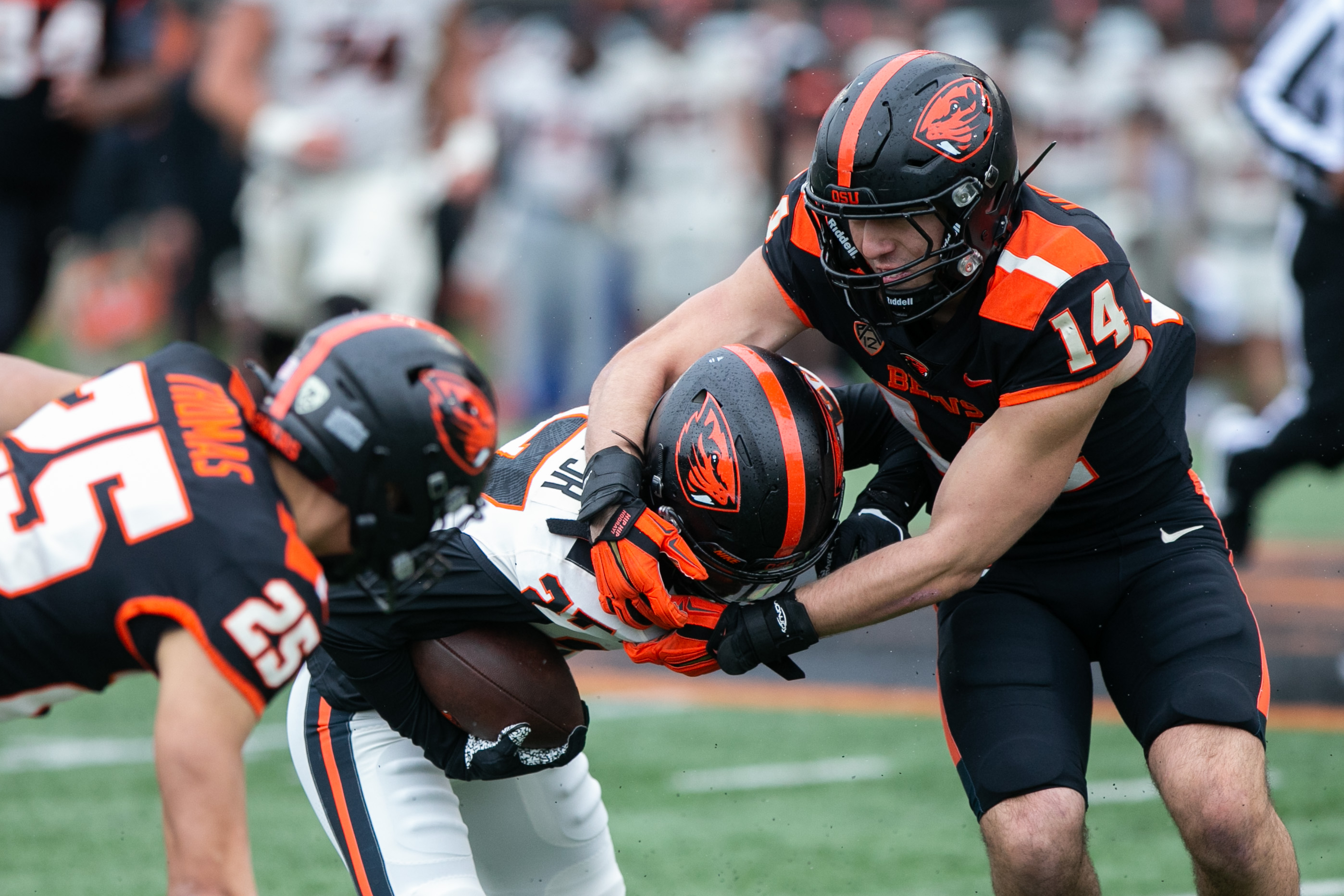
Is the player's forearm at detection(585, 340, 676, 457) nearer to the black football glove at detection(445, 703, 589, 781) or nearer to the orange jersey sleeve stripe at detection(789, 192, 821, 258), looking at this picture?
the orange jersey sleeve stripe at detection(789, 192, 821, 258)

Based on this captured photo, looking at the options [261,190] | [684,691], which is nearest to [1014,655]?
[684,691]

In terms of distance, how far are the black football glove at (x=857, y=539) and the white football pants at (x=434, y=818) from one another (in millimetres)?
684

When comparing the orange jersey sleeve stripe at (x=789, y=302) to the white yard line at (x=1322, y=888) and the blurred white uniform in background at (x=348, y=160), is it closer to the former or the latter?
the white yard line at (x=1322, y=888)

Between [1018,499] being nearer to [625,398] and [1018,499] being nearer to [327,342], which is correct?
[625,398]

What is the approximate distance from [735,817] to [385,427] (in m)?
3.00

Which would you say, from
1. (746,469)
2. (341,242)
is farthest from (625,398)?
(341,242)

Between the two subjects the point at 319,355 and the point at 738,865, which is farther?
the point at 738,865

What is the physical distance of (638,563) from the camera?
9.84 feet

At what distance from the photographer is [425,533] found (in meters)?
2.49

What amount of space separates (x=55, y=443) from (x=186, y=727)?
0.52 metres

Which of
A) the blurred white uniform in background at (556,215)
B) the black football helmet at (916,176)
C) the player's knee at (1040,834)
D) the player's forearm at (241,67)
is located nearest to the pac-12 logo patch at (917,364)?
the black football helmet at (916,176)

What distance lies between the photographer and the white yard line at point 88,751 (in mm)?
5527

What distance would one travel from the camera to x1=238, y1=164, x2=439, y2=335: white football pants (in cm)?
683

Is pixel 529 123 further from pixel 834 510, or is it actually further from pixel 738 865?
pixel 834 510
